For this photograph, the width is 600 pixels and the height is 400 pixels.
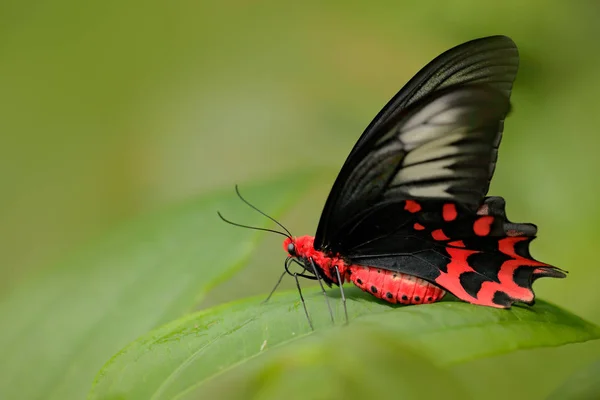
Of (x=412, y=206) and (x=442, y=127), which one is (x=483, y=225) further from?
(x=442, y=127)

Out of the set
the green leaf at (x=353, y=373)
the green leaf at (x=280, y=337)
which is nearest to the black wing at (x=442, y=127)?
the green leaf at (x=280, y=337)

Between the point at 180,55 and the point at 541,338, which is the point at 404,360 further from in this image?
the point at 180,55

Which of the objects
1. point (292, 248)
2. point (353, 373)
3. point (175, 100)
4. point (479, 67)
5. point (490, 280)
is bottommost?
point (175, 100)

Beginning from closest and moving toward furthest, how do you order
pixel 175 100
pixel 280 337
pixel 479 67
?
pixel 280 337, pixel 479 67, pixel 175 100

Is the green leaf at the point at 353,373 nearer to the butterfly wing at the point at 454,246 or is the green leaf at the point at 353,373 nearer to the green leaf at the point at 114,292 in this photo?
the butterfly wing at the point at 454,246

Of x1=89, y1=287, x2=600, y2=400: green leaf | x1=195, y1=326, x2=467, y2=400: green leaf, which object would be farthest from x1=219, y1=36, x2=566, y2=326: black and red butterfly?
x1=195, y1=326, x2=467, y2=400: green leaf

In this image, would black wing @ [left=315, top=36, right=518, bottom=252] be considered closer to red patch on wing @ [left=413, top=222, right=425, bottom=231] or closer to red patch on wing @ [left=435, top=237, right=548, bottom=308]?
red patch on wing @ [left=413, top=222, right=425, bottom=231]

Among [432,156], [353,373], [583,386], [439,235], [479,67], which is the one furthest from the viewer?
[439,235]

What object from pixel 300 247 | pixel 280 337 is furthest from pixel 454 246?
pixel 280 337
